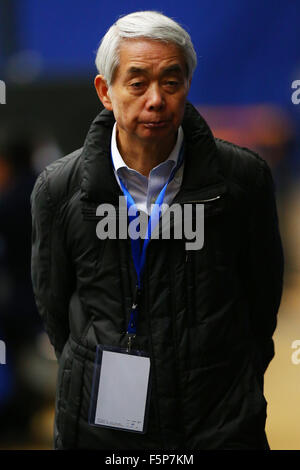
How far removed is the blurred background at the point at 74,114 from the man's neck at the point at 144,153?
1.34 metres

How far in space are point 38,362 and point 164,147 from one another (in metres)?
1.88

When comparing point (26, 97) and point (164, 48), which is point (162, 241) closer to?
point (164, 48)

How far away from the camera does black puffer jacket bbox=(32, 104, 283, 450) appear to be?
6.21 ft

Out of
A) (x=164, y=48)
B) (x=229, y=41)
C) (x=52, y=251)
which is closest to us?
(x=164, y=48)

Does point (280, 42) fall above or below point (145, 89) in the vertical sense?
above

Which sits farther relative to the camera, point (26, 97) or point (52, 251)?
point (26, 97)

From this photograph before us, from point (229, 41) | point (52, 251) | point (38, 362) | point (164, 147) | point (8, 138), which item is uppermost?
point (229, 41)

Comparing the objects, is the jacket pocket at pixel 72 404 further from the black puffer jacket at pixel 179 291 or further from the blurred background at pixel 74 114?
the blurred background at pixel 74 114

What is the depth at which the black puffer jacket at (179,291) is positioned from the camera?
6.21ft

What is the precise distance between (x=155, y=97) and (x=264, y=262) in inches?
22.6

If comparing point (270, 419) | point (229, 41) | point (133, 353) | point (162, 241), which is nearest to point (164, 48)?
point (162, 241)

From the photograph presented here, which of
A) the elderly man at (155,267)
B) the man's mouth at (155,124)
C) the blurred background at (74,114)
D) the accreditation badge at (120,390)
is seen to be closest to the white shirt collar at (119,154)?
the elderly man at (155,267)

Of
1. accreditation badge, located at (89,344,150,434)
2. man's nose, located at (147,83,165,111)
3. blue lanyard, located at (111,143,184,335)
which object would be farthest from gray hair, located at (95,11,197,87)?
accreditation badge, located at (89,344,150,434)

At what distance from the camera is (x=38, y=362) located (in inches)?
138
